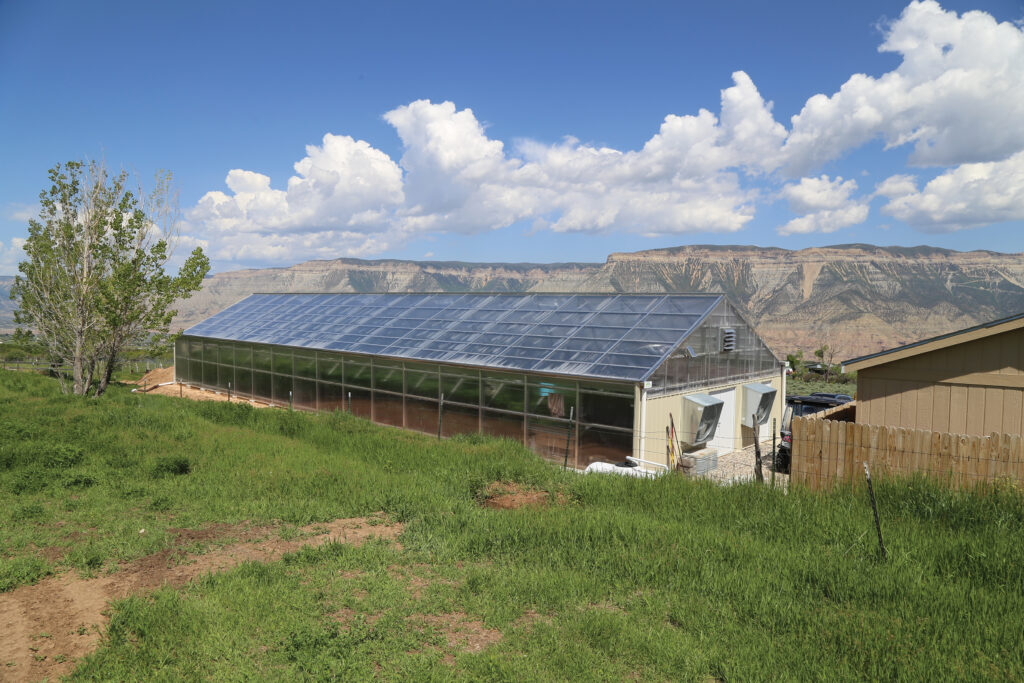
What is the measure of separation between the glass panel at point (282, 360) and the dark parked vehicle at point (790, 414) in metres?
19.3

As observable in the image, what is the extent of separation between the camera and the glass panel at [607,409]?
16.3 m

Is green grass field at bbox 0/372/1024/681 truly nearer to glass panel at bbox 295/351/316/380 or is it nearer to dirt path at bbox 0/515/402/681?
dirt path at bbox 0/515/402/681

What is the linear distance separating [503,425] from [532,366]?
2070 millimetres

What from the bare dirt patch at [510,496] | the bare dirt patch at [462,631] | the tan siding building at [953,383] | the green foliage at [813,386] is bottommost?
the green foliage at [813,386]

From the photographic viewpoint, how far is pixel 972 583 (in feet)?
20.5

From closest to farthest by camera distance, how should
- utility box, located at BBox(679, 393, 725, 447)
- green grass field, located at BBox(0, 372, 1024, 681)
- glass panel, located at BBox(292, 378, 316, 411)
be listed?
green grass field, located at BBox(0, 372, 1024, 681) → utility box, located at BBox(679, 393, 725, 447) → glass panel, located at BBox(292, 378, 316, 411)

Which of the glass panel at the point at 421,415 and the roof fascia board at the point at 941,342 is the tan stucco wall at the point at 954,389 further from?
the glass panel at the point at 421,415

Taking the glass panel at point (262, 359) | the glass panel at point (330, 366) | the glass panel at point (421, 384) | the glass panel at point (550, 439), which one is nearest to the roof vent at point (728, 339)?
the glass panel at point (550, 439)

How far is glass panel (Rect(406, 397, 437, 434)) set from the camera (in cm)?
2059

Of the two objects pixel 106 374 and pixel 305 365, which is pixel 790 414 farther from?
pixel 106 374

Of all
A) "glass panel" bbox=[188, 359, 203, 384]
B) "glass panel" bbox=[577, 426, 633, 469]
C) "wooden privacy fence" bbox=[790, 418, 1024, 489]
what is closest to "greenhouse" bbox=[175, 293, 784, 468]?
"glass panel" bbox=[577, 426, 633, 469]

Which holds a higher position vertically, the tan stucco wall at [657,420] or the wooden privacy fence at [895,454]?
the wooden privacy fence at [895,454]

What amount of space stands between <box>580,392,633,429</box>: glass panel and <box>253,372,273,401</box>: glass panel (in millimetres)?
16329

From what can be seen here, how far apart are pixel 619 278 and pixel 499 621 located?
16358 centimetres
